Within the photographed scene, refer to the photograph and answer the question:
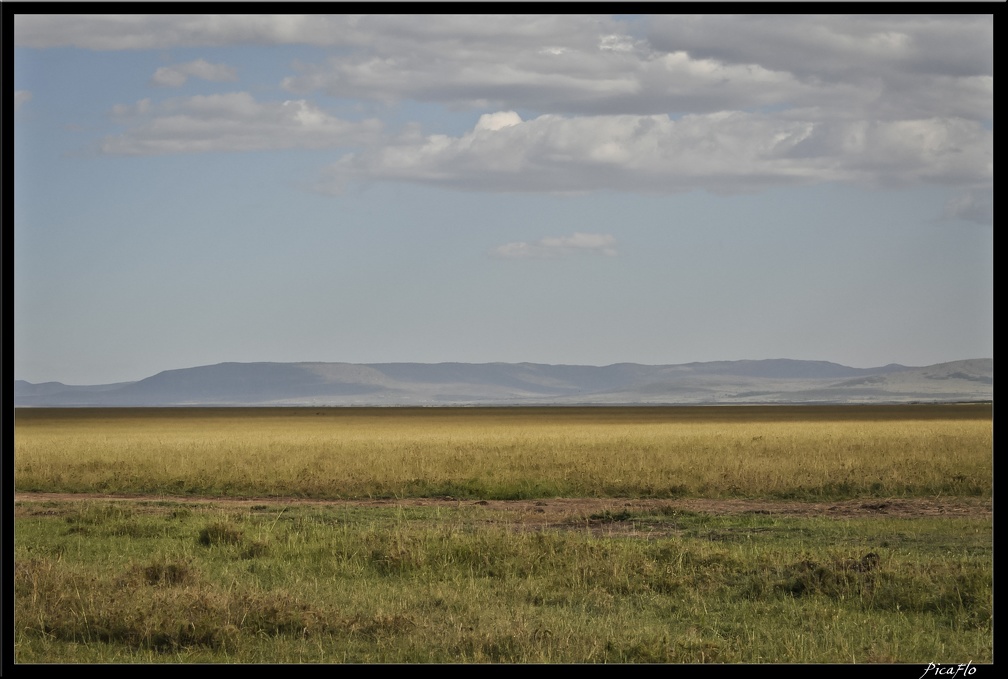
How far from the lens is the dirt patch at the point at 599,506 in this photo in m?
20.7

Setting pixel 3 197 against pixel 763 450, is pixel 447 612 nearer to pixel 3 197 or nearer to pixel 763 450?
pixel 3 197

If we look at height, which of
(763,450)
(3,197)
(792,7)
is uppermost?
(792,7)

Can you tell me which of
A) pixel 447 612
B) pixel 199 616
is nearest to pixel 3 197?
pixel 199 616

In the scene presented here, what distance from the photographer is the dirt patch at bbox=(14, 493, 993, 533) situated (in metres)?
20.7

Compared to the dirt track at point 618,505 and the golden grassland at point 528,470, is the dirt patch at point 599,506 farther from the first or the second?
the golden grassland at point 528,470

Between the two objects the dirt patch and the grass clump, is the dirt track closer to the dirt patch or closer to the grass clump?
the dirt patch

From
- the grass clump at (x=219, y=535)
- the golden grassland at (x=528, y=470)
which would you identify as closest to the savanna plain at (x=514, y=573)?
the grass clump at (x=219, y=535)

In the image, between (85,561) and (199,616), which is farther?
(85,561)

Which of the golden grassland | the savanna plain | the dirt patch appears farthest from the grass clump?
the golden grassland

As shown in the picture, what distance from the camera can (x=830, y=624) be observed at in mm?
11398

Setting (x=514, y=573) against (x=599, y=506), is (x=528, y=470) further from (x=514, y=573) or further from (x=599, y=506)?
(x=514, y=573)

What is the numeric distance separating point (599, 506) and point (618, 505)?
1.32 ft

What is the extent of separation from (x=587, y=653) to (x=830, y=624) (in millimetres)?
2796

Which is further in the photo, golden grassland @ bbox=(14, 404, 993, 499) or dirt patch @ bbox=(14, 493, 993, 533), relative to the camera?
golden grassland @ bbox=(14, 404, 993, 499)
